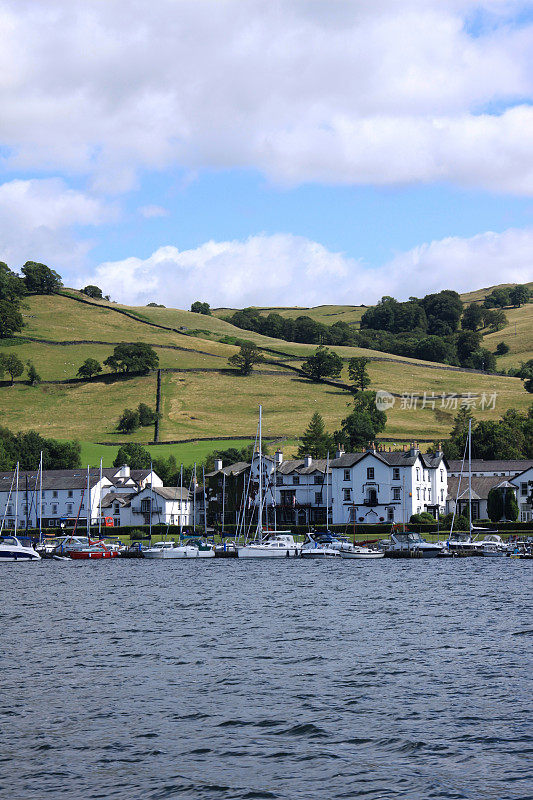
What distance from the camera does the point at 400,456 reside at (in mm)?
148250

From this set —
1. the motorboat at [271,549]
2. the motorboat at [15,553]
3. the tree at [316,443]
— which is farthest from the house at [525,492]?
the motorboat at [15,553]

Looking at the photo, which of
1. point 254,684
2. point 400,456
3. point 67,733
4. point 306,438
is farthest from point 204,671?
point 306,438

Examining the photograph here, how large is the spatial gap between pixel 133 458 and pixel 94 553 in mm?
73230

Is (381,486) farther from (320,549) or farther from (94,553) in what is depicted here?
(94,553)

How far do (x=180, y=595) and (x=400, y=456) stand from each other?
8799 centimetres

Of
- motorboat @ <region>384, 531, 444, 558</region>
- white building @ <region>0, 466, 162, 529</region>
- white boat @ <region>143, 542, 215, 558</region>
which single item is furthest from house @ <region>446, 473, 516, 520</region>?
white boat @ <region>143, 542, 215, 558</region>

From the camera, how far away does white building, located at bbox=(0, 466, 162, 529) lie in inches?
6476

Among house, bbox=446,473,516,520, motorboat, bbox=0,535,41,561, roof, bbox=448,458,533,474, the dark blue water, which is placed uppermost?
roof, bbox=448,458,533,474

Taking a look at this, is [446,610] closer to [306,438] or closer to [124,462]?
[306,438]

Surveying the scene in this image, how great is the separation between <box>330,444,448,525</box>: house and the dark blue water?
83376 mm

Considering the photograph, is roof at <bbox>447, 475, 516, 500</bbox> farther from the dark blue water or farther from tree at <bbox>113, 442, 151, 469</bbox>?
the dark blue water

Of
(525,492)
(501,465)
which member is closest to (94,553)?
(525,492)

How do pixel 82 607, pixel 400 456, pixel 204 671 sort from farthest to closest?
pixel 400 456 < pixel 82 607 < pixel 204 671

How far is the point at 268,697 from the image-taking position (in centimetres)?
3056
